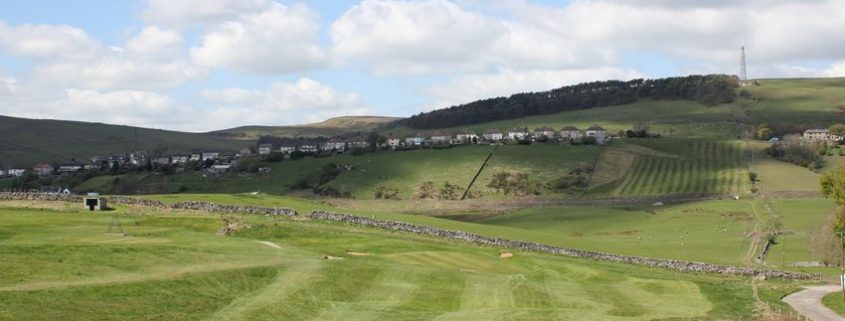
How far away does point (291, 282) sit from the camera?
1603 inches

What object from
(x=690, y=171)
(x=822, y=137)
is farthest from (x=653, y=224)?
(x=822, y=137)

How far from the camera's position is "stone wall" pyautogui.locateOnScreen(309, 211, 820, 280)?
69.4m

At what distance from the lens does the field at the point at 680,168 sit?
144 metres

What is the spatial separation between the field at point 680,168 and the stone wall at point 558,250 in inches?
2647

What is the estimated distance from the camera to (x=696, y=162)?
6585 inches

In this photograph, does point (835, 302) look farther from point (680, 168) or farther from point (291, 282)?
→ point (680, 168)

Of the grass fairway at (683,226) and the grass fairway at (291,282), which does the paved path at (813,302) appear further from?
the grass fairway at (683,226)

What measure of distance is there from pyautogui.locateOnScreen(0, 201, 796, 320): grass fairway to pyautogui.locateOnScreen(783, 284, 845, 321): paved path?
2.24 metres

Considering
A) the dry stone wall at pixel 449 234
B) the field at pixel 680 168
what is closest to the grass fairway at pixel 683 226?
the dry stone wall at pixel 449 234

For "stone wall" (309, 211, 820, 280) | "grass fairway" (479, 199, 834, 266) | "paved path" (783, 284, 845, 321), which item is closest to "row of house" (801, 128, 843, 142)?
"grass fairway" (479, 199, 834, 266)

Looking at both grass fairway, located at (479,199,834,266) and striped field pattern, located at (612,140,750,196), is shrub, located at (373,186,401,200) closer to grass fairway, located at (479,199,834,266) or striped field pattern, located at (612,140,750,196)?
grass fairway, located at (479,199,834,266)

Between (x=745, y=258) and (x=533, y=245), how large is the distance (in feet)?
66.3

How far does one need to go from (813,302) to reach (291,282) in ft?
84.7

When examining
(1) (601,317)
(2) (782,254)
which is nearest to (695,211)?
(2) (782,254)
